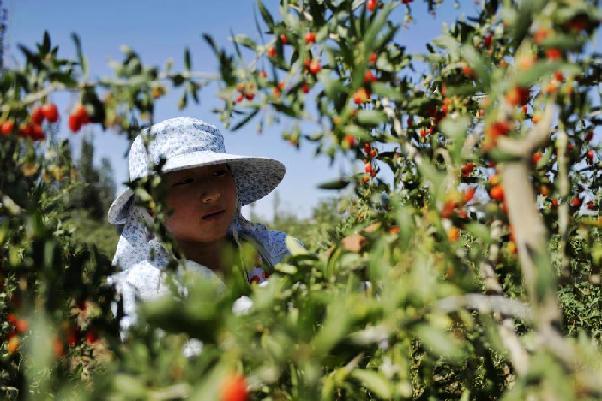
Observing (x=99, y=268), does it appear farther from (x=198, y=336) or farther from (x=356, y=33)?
(x=356, y=33)

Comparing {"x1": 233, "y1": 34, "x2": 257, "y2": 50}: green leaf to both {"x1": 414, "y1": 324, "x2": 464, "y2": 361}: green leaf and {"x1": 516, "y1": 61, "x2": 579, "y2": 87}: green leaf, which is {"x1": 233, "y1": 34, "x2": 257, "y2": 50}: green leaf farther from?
{"x1": 414, "y1": 324, "x2": 464, "y2": 361}: green leaf

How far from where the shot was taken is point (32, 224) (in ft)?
3.24

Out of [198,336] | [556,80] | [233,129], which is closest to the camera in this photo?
[198,336]

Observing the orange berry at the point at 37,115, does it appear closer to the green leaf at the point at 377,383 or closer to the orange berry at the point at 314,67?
the orange berry at the point at 314,67

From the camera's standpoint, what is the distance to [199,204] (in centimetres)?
215

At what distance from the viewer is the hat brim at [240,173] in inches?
81.6

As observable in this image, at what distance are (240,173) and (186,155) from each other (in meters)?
0.57

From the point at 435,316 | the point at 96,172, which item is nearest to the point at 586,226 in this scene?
the point at 435,316

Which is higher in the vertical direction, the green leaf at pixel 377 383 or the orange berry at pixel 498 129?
the orange berry at pixel 498 129

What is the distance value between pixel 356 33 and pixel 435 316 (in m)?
0.61

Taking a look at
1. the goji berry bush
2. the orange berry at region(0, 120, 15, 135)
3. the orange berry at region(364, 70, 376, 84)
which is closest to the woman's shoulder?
the goji berry bush

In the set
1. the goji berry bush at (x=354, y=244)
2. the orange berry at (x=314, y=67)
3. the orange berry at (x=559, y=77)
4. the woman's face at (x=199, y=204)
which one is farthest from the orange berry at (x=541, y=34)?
the woman's face at (x=199, y=204)

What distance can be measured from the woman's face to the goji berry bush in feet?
2.32

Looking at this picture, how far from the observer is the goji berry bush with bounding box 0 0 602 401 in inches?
29.8
